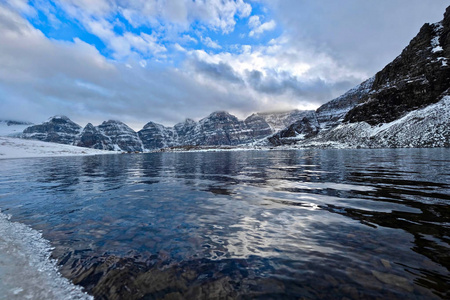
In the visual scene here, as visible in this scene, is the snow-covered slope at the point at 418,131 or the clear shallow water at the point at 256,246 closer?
the clear shallow water at the point at 256,246

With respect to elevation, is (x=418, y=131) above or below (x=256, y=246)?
above

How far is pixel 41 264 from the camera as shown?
592 centimetres

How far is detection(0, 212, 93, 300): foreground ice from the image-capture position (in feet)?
15.3

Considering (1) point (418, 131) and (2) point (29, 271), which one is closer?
(2) point (29, 271)

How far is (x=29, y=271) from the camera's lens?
555 centimetres

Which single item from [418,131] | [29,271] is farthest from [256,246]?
[418,131]

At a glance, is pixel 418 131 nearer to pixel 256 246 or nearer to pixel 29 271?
pixel 256 246

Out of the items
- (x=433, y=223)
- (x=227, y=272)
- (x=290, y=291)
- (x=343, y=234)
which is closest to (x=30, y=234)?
(x=227, y=272)

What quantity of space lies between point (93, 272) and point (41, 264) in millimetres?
1735

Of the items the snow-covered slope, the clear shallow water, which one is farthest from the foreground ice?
the snow-covered slope

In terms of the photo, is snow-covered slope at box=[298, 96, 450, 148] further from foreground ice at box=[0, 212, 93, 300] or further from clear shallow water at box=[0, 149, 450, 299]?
foreground ice at box=[0, 212, 93, 300]

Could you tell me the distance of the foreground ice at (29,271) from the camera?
184 inches

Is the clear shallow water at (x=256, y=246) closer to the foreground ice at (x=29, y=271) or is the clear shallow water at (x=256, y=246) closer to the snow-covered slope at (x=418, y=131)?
the foreground ice at (x=29, y=271)

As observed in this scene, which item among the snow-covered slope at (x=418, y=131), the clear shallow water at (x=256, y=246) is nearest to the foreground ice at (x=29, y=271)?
the clear shallow water at (x=256, y=246)
